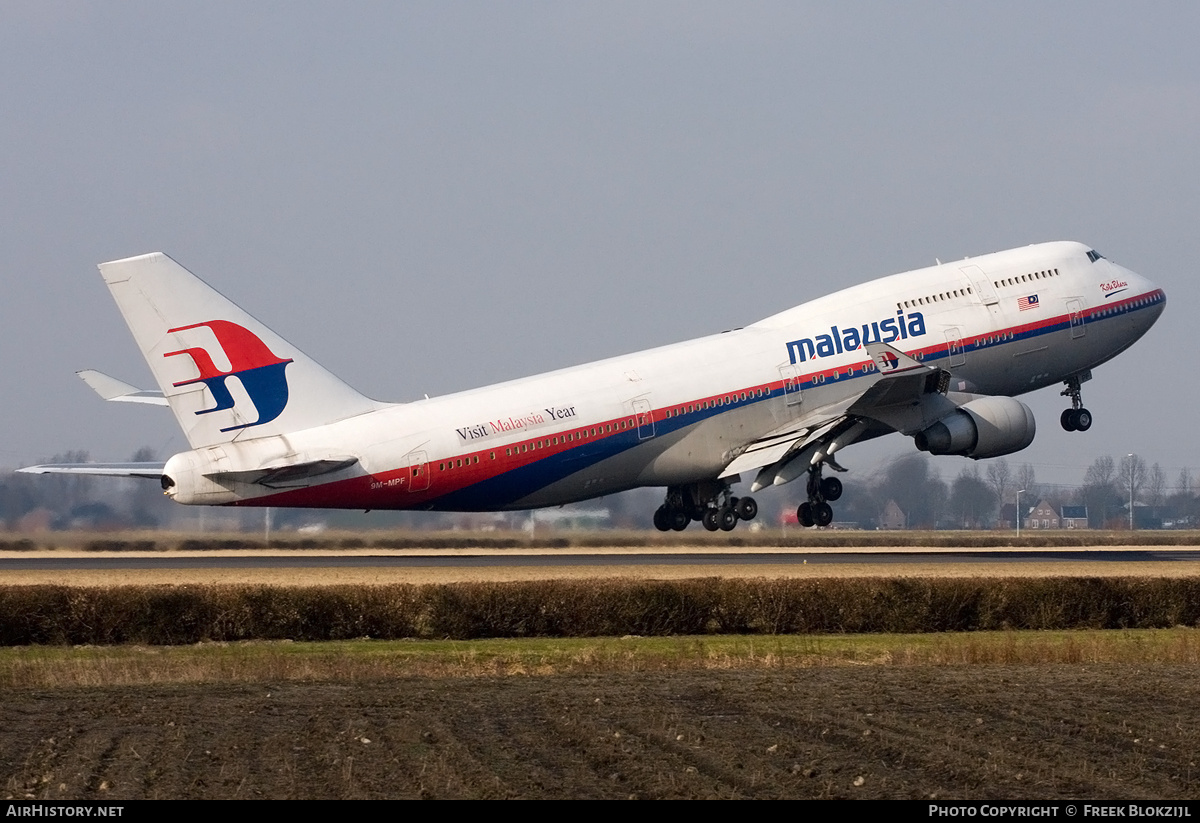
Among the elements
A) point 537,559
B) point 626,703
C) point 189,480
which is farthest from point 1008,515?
point 626,703

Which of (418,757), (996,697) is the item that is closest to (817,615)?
(996,697)

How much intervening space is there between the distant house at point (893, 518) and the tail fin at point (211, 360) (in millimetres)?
52738

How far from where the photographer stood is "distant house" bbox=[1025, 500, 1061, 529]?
13912 centimetres

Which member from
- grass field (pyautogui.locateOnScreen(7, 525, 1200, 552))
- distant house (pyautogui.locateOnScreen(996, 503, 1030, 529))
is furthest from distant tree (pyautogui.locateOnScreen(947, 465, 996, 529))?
grass field (pyautogui.locateOnScreen(7, 525, 1200, 552))

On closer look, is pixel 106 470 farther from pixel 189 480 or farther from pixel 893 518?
pixel 893 518

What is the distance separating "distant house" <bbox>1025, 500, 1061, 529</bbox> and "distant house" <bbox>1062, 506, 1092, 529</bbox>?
11.1ft

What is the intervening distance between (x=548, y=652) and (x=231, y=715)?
11.1m

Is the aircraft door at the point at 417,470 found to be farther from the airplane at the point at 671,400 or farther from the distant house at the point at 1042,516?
the distant house at the point at 1042,516

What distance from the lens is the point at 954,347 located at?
5303 cm

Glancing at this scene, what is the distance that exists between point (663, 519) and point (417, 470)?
1385cm

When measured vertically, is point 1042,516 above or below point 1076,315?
below

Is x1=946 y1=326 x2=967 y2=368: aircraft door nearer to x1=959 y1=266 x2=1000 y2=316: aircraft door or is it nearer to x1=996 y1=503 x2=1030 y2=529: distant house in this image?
x1=959 y1=266 x2=1000 y2=316: aircraft door

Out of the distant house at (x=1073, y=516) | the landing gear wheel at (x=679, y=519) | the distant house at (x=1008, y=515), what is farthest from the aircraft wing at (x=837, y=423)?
the distant house at (x=1073, y=516)

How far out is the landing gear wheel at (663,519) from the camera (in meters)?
56.4
